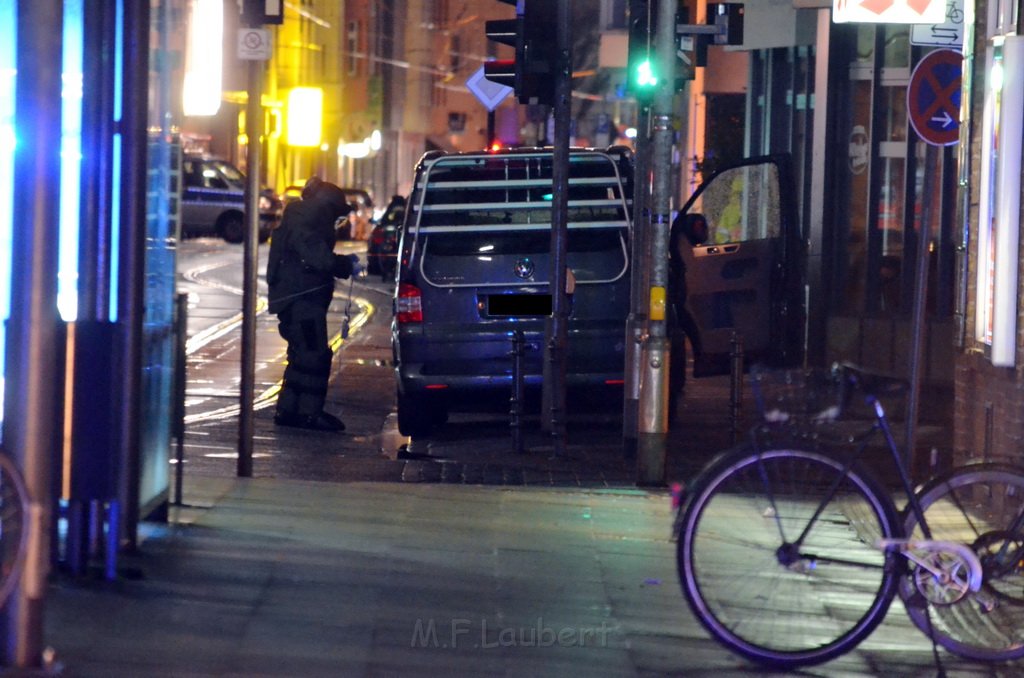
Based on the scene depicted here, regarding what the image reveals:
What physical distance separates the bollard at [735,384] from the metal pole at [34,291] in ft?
25.3

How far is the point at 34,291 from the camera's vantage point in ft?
17.8

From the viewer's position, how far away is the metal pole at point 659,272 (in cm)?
1030

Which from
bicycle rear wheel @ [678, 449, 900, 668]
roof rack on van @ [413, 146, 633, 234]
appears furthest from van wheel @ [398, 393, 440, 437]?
bicycle rear wheel @ [678, 449, 900, 668]

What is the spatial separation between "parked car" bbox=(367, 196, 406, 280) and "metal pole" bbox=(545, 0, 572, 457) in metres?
19.7

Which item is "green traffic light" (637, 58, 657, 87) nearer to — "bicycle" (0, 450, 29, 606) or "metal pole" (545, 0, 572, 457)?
"metal pole" (545, 0, 572, 457)

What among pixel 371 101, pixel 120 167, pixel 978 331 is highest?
pixel 371 101

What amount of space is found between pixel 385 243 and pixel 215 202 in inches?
446

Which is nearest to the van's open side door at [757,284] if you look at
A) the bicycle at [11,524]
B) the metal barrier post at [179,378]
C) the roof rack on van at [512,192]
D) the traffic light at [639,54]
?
the roof rack on van at [512,192]

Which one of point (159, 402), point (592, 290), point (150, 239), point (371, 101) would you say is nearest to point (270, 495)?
point (159, 402)

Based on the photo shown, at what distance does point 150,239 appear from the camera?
7.70m

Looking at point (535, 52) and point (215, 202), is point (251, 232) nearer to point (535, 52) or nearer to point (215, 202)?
point (535, 52)

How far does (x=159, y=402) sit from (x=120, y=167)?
1.28m

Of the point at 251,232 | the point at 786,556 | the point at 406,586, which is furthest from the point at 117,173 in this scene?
the point at 786,556

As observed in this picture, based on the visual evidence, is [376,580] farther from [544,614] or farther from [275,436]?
[275,436]
